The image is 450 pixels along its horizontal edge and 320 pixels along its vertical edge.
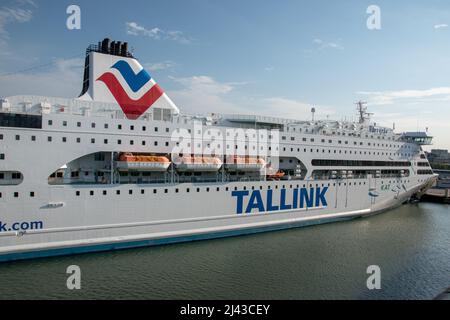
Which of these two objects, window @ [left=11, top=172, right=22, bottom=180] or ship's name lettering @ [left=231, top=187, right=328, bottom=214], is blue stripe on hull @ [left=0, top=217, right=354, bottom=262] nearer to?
ship's name lettering @ [left=231, top=187, right=328, bottom=214]

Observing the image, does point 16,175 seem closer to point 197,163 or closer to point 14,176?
point 14,176

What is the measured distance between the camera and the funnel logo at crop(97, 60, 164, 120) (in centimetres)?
1452

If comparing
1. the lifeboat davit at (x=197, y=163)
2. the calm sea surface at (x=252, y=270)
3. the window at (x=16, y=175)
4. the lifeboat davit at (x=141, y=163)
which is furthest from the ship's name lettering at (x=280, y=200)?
the window at (x=16, y=175)

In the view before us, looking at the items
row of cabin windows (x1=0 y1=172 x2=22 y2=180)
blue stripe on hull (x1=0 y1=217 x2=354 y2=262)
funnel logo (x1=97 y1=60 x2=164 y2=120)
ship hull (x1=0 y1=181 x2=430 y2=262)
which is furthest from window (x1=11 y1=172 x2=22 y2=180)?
funnel logo (x1=97 y1=60 x2=164 y2=120)

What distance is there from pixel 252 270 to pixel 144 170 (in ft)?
19.1

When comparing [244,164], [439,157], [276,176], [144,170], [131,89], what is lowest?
[276,176]

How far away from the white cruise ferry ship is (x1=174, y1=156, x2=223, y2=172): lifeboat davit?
47 millimetres

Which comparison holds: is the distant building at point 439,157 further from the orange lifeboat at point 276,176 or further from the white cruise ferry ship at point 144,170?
the orange lifeboat at point 276,176

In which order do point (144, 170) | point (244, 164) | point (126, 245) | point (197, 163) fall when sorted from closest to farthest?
point (126, 245)
point (144, 170)
point (197, 163)
point (244, 164)

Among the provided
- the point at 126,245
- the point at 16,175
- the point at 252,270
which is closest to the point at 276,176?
the point at 252,270

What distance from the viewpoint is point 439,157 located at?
9106cm

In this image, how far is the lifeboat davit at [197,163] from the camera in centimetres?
1423
